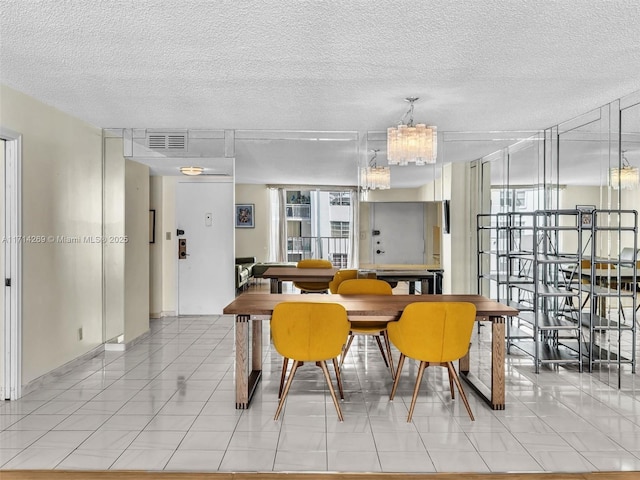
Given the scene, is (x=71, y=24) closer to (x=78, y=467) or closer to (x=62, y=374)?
(x=78, y=467)

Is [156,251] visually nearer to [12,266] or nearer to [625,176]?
Result: [12,266]

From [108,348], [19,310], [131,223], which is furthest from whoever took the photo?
[131,223]

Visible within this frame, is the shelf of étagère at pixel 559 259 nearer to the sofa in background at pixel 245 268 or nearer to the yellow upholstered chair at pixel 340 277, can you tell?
the yellow upholstered chair at pixel 340 277

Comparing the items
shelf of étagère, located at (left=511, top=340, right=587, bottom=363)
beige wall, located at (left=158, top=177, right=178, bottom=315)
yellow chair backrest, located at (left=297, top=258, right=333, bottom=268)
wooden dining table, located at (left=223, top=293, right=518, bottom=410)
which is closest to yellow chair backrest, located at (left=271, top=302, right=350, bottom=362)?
wooden dining table, located at (left=223, top=293, right=518, bottom=410)

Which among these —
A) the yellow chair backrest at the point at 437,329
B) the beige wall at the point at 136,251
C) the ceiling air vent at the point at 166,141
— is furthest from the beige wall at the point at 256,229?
the yellow chair backrest at the point at 437,329

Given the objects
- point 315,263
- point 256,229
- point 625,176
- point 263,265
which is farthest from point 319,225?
point 625,176

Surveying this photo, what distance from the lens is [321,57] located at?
293cm

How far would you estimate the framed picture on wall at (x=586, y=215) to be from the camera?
163 inches

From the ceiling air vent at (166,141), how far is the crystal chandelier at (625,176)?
4326 millimetres

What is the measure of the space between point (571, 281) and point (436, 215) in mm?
1646

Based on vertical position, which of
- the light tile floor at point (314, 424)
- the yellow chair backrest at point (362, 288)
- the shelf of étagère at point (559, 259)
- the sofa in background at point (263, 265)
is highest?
the shelf of étagère at point (559, 259)

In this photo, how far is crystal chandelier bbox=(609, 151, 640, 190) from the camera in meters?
3.77

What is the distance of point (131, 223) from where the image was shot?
553cm

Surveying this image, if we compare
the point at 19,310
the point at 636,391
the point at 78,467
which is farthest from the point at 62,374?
the point at 636,391
